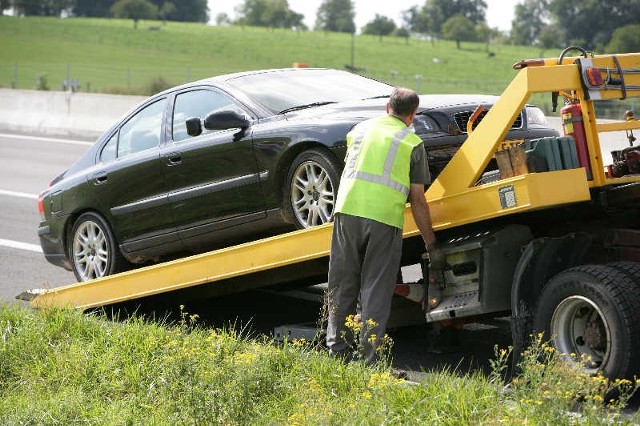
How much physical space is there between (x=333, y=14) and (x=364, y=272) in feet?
464

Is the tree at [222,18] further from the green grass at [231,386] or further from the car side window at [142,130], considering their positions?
the green grass at [231,386]

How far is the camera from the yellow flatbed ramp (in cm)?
669

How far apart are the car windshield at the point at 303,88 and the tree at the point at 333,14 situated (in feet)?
434

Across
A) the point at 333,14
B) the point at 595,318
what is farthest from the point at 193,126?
the point at 333,14

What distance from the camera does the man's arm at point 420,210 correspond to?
7.24 m

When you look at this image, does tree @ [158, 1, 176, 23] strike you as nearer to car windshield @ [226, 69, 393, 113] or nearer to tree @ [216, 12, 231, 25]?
tree @ [216, 12, 231, 25]

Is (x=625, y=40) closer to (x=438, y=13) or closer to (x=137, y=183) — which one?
(x=137, y=183)

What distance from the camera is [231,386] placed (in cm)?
667

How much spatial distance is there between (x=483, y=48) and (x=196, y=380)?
95099mm

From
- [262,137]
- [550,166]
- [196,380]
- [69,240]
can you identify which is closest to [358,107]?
[262,137]

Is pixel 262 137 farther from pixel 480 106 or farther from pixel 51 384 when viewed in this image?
pixel 51 384

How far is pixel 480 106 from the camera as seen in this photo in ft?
26.2

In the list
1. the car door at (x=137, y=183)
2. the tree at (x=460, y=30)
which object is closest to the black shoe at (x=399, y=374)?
the car door at (x=137, y=183)

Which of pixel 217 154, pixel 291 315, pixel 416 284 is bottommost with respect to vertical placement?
pixel 291 315
